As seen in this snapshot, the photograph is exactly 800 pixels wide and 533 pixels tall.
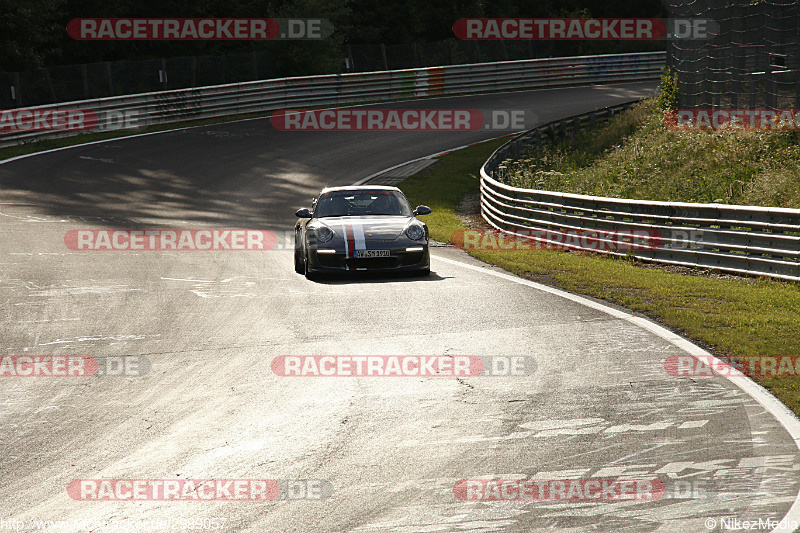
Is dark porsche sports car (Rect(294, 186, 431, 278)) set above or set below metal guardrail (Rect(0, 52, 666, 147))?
below

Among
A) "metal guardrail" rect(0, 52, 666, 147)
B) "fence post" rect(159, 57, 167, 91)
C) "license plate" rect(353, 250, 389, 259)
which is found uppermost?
"fence post" rect(159, 57, 167, 91)

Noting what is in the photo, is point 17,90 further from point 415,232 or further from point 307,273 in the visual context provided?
point 415,232

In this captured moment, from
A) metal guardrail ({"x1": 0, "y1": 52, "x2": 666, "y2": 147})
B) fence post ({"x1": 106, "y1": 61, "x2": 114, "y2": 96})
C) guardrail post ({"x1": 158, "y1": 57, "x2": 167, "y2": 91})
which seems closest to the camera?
metal guardrail ({"x1": 0, "y1": 52, "x2": 666, "y2": 147})

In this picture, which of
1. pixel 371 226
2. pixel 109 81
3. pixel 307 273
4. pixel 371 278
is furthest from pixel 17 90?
pixel 371 278

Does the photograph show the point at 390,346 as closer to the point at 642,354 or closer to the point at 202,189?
the point at 642,354

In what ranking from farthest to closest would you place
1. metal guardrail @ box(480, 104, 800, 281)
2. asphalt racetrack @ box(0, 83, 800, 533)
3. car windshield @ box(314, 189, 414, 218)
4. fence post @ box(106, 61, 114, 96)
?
1. fence post @ box(106, 61, 114, 96)
2. car windshield @ box(314, 189, 414, 218)
3. metal guardrail @ box(480, 104, 800, 281)
4. asphalt racetrack @ box(0, 83, 800, 533)

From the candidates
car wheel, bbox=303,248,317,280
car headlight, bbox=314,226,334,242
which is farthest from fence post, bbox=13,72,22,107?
car headlight, bbox=314,226,334,242

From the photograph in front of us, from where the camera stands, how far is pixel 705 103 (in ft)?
74.7

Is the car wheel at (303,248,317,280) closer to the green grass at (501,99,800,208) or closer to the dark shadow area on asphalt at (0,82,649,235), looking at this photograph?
the dark shadow area on asphalt at (0,82,649,235)

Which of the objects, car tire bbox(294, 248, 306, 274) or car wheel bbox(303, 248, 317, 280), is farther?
car tire bbox(294, 248, 306, 274)

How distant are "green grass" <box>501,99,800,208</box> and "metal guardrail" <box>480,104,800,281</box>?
2509mm

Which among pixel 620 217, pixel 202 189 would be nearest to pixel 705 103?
pixel 620 217

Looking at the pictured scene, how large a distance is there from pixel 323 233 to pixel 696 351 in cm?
629

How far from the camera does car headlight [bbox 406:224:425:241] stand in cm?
1273
